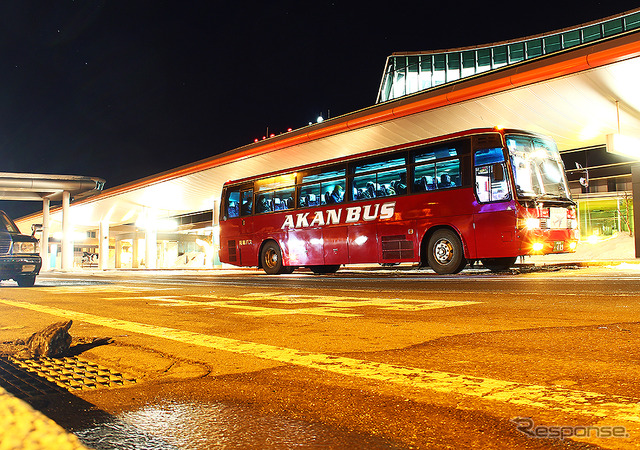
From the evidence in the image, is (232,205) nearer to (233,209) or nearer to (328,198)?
(233,209)

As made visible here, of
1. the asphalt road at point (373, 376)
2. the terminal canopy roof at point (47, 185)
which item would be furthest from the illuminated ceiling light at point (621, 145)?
the terminal canopy roof at point (47, 185)

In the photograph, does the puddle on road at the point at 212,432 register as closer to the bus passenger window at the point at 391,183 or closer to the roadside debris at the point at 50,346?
the roadside debris at the point at 50,346

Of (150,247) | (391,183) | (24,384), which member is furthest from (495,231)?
(150,247)

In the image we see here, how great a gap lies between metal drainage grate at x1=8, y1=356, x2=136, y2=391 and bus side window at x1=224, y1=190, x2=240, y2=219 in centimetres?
1734

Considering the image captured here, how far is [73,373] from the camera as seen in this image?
3549mm

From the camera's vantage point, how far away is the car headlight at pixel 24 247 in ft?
45.0

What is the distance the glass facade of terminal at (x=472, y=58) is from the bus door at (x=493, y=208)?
37.0m

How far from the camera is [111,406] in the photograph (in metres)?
2.76

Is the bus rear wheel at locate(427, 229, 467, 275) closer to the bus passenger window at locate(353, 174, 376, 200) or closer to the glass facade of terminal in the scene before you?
the bus passenger window at locate(353, 174, 376, 200)

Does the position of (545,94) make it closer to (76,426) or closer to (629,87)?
(629,87)

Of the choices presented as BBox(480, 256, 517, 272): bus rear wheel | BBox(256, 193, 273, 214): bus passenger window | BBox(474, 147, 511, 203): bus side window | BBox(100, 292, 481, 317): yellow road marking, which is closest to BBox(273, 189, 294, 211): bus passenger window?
BBox(256, 193, 273, 214): bus passenger window

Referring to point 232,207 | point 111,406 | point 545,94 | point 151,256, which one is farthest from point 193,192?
point 111,406

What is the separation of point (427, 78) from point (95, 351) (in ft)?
178

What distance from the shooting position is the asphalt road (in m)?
2.22
